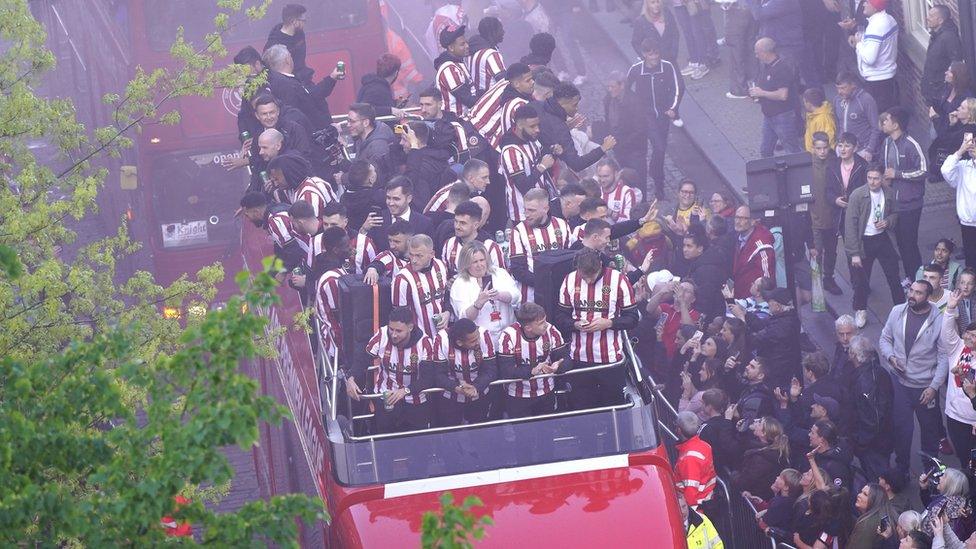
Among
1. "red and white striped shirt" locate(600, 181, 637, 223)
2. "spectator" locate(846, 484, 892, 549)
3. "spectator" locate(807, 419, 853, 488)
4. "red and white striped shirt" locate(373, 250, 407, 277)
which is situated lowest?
"spectator" locate(846, 484, 892, 549)

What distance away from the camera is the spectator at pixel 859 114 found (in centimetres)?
1551

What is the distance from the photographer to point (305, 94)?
14.9 metres

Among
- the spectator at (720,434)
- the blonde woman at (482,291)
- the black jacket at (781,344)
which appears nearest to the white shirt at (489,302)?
the blonde woman at (482,291)

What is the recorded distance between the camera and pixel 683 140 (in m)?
20.0

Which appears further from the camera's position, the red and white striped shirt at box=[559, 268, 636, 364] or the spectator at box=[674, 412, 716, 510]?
the spectator at box=[674, 412, 716, 510]

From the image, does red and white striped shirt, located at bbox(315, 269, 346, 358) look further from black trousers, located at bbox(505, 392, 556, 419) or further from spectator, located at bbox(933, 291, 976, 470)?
spectator, located at bbox(933, 291, 976, 470)

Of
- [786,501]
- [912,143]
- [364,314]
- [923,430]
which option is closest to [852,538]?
[786,501]

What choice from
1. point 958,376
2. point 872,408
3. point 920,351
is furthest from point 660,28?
point 958,376

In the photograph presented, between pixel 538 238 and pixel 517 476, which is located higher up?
pixel 538 238

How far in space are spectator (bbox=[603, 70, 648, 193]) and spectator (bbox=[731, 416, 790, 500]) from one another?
6.84 metres

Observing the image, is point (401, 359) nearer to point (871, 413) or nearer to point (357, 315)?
point (357, 315)

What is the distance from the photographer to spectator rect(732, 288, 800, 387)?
12.8m

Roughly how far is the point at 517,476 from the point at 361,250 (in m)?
2.82

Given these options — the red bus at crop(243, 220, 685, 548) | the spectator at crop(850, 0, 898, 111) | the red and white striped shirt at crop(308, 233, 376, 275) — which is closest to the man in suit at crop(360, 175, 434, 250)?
the red and white striped shirt at crop(308, 233, 376, 275)
